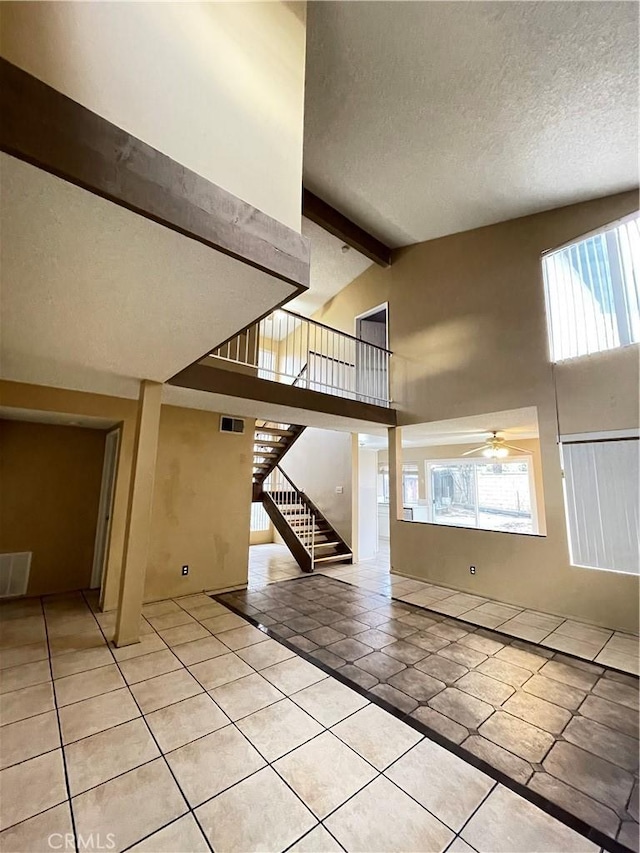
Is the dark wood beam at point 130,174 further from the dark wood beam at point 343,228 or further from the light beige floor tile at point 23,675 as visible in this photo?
the dark wood beam at point 343,228

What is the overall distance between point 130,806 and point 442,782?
1.44 meters

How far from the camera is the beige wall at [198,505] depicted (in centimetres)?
429

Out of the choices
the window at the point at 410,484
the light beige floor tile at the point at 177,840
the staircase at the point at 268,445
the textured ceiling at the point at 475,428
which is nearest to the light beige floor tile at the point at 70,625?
the light beige floor tile at the point at 177,840

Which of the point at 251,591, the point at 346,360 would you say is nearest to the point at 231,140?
the point at 251,591

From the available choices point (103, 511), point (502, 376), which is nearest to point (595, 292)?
point (502, 376)

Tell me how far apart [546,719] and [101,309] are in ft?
11.8

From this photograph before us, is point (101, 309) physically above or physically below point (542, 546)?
above

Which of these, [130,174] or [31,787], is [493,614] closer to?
[31,787]

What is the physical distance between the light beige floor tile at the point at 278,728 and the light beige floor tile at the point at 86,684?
1.05 metres

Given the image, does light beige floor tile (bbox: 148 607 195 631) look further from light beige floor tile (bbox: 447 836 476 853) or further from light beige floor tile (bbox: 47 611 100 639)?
light beige floor tile (bbox: 447 836 476 853)

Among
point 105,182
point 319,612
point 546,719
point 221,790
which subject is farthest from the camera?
point 319,612

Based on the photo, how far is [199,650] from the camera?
296 centimetres

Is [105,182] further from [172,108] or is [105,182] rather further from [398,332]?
[398,332]

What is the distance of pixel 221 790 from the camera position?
5.34ft
